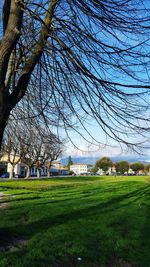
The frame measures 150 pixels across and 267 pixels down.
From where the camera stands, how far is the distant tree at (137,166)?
443 ft

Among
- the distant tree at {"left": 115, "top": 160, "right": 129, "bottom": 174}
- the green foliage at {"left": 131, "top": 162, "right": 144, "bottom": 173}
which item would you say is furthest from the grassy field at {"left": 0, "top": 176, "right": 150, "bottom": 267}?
the green foliage at {"left": 131, "top": 162, "right": 144, "bottom": 173}

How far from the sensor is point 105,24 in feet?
19.0

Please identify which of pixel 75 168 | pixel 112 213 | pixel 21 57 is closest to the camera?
pixel 21 57

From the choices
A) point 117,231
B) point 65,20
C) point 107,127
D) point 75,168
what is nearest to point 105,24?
point 65,20

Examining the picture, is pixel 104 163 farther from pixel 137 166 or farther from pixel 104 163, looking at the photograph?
pixel 137 166

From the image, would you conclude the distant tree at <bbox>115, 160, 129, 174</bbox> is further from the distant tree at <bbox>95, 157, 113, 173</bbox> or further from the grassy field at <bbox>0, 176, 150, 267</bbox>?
the grassy field at <bbox>0, 176, 150, 267</bbox>

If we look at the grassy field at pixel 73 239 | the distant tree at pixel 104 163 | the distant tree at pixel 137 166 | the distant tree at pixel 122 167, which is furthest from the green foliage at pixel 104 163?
the grassy field at pixel 73 239

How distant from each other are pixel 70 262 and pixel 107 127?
2.44 metres

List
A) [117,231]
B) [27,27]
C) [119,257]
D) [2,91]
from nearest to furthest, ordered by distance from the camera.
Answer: [2,91] → [119,257] → [27,27] → [117,231]

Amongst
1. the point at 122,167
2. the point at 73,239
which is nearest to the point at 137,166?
the point at 122,167

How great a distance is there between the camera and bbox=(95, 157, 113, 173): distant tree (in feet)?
402

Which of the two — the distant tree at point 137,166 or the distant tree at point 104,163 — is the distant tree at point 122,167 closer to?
the distant tree at point 137,166

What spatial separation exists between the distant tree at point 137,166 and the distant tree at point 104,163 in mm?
14306

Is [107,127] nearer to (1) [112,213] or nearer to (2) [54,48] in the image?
(2) [54,48]
